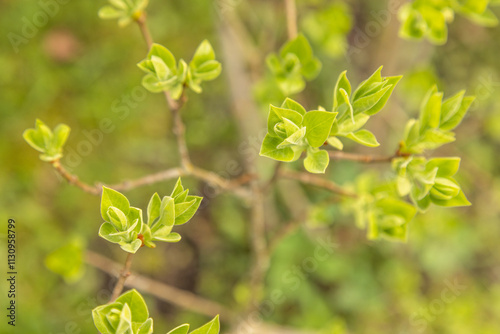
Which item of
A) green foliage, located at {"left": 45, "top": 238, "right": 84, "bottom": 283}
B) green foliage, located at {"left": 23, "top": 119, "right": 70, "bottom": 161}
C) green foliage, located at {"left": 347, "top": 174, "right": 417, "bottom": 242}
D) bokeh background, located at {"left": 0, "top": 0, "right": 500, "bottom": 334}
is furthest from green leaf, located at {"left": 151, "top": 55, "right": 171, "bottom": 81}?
bokeh background, located at {"left": 0, "top": 0, "right": 500, "bottom": 334}

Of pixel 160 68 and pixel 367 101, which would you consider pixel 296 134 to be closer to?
pixel 367 101

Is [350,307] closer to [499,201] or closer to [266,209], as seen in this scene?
[266,209]

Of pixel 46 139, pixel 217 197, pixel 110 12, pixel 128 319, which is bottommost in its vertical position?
pixel 217 197

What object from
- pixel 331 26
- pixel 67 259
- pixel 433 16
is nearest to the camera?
pixel 433 16

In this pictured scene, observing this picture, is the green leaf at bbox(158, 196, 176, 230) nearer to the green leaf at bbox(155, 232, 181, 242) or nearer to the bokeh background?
the green leaf at bbox(155, 232, 181, 242)

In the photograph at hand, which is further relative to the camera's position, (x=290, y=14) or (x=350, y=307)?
(x=350, y=307)

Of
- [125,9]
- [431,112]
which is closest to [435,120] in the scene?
[431,112]

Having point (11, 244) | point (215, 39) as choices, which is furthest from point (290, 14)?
point (11, 244)

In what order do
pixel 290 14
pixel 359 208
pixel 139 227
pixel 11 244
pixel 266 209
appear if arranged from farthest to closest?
pixel 266 209, pixel 11 244, pixel 290 14, pixel 359 208, pixel 139 227
